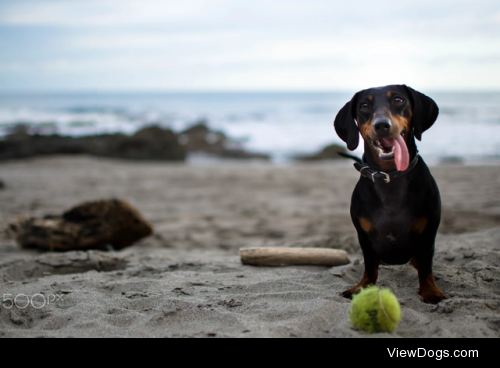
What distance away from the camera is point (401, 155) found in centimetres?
251

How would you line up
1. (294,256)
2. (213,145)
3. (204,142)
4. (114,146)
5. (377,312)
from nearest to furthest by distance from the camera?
(377,312), (294,256), (114,146), (213,145), (204,142)

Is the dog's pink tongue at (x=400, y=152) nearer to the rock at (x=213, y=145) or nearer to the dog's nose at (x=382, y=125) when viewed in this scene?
the dog's nose at (x=382, y=125)

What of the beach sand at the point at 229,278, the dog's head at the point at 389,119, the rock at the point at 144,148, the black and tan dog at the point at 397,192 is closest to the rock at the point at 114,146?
the rock at the point at 144,148

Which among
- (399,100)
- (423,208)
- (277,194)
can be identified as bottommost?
(277,194)

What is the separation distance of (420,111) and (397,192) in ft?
1.77

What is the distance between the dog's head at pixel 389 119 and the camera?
2.52 metres

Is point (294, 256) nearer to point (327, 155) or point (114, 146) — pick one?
point (327, 155)

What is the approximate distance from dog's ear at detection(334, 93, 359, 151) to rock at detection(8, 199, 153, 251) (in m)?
3.17

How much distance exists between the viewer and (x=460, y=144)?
16562 mm

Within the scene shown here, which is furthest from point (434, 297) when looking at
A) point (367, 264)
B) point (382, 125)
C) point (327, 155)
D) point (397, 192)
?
point (327, 155)

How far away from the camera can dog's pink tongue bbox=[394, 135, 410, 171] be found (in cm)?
250
